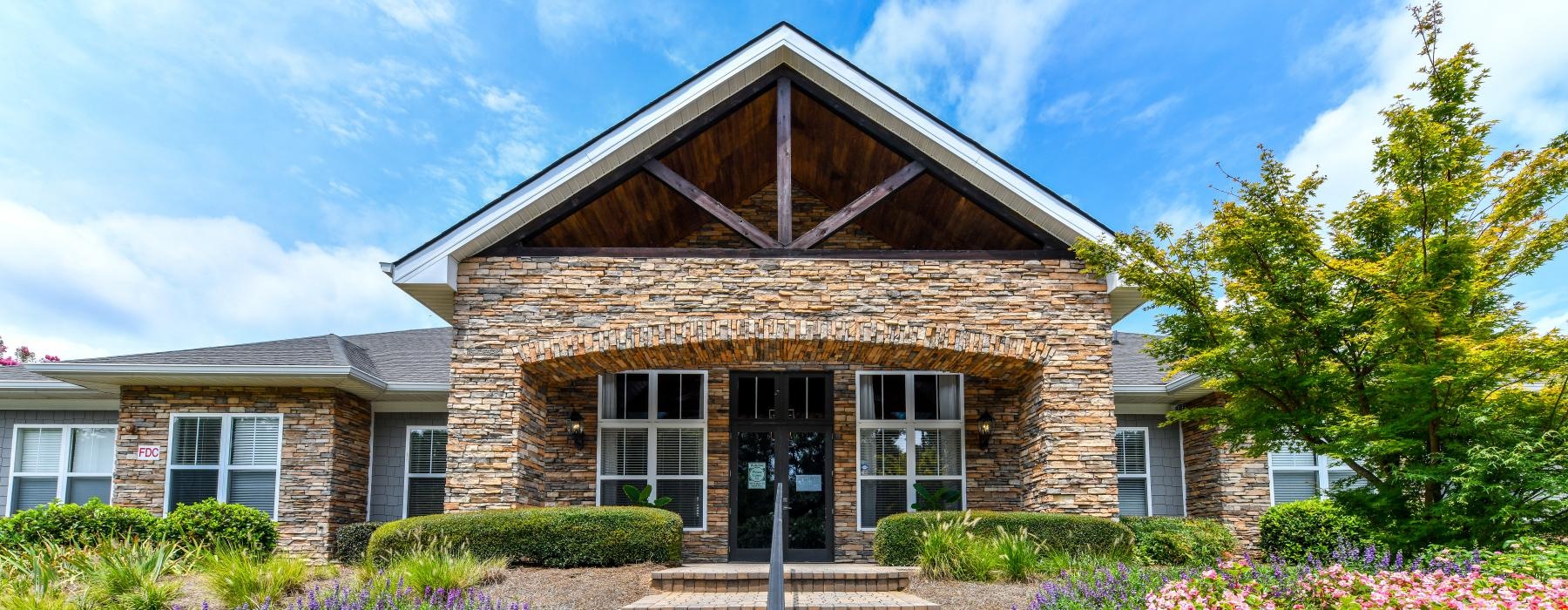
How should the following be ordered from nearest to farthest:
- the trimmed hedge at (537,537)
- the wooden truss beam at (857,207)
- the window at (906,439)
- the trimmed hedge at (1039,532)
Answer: the trimmed hedge at (537,537), the trimmed hedge at (1039,532), the wooden truss beam at (857,207), the window at (906,439)

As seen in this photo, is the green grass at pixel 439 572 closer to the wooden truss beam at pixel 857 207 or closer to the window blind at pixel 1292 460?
the wooden truss beam at pixel 857 207

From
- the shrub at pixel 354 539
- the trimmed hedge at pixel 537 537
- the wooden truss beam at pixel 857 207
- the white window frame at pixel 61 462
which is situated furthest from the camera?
the white window frame at pixel 61 462

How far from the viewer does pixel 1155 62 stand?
13102 mm

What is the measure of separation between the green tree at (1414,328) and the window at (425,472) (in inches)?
394

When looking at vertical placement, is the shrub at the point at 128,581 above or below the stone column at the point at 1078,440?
below

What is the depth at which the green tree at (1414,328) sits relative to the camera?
290 inches

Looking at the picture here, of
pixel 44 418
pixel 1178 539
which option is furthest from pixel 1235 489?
pixel 44 418

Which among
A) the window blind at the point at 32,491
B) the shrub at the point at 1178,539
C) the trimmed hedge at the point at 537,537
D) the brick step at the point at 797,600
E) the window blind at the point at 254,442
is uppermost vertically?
the window blind at the point at 254,442

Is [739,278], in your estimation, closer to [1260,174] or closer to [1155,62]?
[1260,174]

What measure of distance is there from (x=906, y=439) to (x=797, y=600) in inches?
215

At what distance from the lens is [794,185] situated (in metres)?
13.8

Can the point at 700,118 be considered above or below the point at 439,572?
above

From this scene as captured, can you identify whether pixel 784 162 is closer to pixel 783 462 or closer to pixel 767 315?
pixel 767 315

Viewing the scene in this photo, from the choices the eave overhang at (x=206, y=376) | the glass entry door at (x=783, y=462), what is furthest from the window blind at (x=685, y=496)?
the eave overhang at (x=206, y=376)
